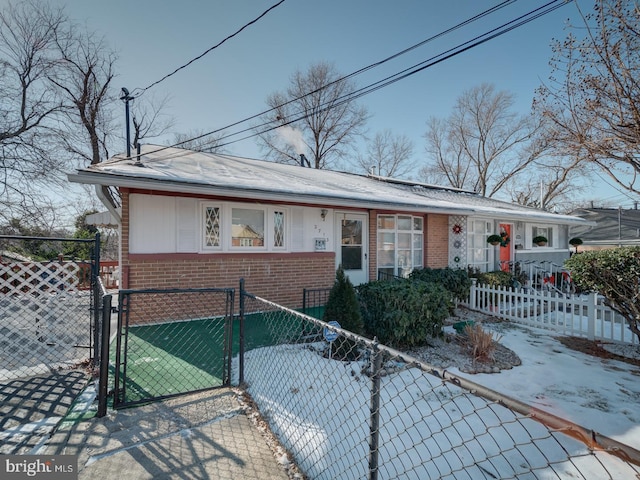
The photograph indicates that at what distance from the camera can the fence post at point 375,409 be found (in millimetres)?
1823

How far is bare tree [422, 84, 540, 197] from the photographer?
28.8 metres

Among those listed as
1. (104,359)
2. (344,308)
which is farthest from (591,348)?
(104,359)

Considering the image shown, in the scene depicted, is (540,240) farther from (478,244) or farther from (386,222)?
(386,222)

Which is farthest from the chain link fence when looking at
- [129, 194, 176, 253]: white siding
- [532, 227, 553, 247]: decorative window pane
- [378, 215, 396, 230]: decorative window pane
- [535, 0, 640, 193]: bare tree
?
[532, 227, 553, 247]: decorative window pane

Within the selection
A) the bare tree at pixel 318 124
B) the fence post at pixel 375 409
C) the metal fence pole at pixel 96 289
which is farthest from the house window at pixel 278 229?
the bare tree at pixel 318 124

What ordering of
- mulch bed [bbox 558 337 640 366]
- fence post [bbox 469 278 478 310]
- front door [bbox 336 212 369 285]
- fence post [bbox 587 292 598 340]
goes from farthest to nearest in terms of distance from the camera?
1. front door [bbox 336 212 369 285]
2. fence post [bbox 469 278 478 310]
3. fence post [bbox 587 292 598 340]
4. mulch bed [bbox 558 337 640 366]

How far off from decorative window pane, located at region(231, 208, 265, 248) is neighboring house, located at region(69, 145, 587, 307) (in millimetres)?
24

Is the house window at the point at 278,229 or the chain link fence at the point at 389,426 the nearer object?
the chain link fence at the point at 389,426

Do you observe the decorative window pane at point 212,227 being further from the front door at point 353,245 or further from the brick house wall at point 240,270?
the front door at point 353,245

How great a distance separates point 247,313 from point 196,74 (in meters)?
6.57

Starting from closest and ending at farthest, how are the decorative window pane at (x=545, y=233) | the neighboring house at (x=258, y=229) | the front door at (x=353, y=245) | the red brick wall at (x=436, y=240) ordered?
the neighboring house at (x=258, y=229) < the front door at (x=353, y=245) < the red brick wall at (x=436, y=240) < the decorative window pane at (x=545, y=233)

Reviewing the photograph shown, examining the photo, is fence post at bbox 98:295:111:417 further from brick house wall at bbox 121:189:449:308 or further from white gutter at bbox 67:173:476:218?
brick house wall at bbox 121:189:449:308

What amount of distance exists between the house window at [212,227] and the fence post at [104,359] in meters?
4.26

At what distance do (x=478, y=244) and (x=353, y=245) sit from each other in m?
5.52
